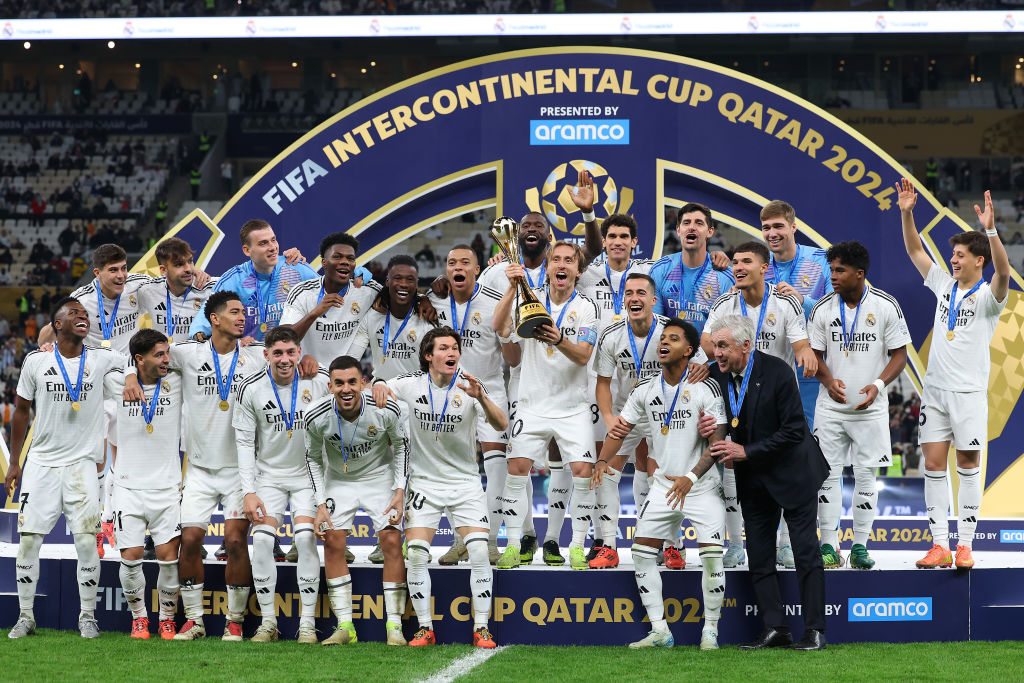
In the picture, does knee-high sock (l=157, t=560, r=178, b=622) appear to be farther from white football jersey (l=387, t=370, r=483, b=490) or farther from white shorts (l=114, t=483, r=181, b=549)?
white football jersey (l=387, t=370, r=483, b=490)

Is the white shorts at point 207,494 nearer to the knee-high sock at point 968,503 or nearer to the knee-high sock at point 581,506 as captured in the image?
the knee-high sock at point 581,506

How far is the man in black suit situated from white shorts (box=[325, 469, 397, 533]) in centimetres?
201

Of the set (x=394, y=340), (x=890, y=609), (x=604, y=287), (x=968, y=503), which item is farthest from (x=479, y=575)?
(x=968, y=503)

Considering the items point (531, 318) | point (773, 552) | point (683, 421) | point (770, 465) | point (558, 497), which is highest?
point (531, 318)

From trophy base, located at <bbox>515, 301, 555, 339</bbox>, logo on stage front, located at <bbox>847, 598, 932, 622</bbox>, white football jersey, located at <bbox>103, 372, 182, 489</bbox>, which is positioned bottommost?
logo on stage front, located at <bbox>847, 598, 932, 622</bbox>

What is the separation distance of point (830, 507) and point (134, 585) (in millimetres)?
4355

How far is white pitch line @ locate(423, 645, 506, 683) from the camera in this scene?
5.83m

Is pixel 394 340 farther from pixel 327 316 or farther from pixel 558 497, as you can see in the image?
pixel 558 497

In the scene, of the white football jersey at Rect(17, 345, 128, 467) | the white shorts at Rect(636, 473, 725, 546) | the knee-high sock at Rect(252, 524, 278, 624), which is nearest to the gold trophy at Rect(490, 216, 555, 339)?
the white shorts at Rect(636, 473, 725, 546)

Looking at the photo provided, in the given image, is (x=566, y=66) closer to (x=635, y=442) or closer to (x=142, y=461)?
(x=635, y=442)

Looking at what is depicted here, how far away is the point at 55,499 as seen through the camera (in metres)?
6.98

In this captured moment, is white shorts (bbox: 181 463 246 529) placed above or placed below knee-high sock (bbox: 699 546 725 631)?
above

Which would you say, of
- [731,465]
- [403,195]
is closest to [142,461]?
[731,465]

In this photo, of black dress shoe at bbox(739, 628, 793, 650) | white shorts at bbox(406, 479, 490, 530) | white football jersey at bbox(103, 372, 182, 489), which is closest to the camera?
black dress shoe at bbox(739, 628, 793, 650)
